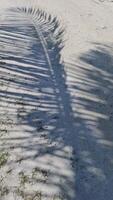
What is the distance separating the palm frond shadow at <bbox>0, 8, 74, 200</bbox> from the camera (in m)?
7.82

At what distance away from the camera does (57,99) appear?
1056 cm

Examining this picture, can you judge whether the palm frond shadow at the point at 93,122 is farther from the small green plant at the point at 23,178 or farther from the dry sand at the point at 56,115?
the small green plant at the point at 23,178

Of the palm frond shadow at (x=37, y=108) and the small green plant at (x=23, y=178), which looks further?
the palm frond shadow at (x=37, y=108)

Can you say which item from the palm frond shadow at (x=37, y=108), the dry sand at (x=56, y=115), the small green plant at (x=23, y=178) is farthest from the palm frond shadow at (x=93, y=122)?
the small green plant at (x=23, y=178)

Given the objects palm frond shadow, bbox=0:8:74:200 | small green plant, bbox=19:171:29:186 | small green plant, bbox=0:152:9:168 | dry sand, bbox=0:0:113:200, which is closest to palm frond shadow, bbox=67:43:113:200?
dry sand, bbox=0:0:113:200

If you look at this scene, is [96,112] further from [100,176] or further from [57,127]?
[100,176]

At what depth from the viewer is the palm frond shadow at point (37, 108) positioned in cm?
782

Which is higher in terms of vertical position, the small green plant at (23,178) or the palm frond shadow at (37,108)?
the small green plant at (23,178)

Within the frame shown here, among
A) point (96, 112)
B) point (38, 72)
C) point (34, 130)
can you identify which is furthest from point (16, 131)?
point (38, 72)

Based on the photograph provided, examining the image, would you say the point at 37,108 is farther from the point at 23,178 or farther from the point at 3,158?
the point at 23,178

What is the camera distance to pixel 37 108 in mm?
10078

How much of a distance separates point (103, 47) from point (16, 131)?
759 centimetres

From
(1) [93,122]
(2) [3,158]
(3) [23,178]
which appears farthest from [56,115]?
(3) [23,178]

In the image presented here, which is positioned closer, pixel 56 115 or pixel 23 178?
pixel 23 178
